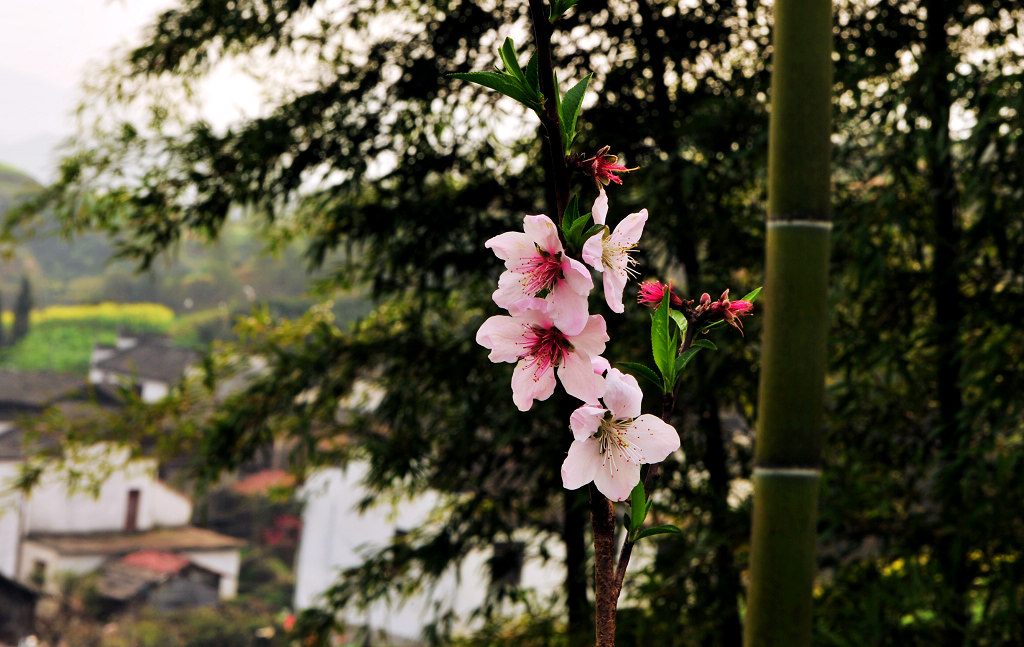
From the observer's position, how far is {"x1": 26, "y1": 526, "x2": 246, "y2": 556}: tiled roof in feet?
42.1

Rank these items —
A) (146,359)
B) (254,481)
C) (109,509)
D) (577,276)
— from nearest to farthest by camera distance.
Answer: (577,276) < (109,509) < (254,481) < (146,359)

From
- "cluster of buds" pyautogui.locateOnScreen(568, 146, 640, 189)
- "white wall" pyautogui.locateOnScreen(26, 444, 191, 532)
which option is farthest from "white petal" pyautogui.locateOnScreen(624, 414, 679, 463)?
"white wall" pyautogui.locateOnScreen(26, 444, 191, 532)

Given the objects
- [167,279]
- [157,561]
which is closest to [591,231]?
[157,561]

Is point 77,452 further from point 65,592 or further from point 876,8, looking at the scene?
point 65,592

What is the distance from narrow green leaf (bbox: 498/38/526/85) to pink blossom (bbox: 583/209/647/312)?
0.25 feet

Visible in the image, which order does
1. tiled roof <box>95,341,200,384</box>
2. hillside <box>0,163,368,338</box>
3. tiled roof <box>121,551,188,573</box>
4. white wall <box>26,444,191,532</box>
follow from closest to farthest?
white wall <box>26,444,191,532</box> → tiled roof <box>121,551,188,573</box> → tiled roof <box>95,341,200,384</box> → hillside <box>0,163,368,338</box>

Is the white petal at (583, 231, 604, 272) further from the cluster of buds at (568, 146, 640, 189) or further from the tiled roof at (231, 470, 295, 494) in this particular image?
the tiled roof at (231, 470, 295, 494)

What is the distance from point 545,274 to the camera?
360 mm

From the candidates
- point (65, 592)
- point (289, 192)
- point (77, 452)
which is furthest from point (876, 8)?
point (65, 592)

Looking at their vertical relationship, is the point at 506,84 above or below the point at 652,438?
A: above

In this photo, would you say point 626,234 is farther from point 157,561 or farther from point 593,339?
point 157,561

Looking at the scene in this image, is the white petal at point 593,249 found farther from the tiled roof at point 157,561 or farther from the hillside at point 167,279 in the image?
the hillside at point 167,279

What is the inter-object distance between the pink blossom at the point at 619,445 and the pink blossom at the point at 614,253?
0.04 m

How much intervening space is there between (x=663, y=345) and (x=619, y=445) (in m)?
0.05
